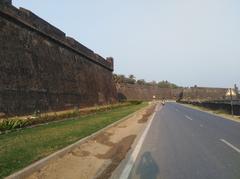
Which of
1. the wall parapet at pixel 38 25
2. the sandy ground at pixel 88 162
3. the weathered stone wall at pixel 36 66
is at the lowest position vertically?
the sandy ground at pixel 88 162

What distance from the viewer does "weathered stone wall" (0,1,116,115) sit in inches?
769

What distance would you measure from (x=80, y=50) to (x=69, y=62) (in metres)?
4.99

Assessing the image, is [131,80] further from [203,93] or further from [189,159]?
[189,159]

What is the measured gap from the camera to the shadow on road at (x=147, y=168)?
7.20m

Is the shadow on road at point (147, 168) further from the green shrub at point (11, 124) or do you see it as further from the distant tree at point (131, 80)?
the distant tree at point (131, 80)

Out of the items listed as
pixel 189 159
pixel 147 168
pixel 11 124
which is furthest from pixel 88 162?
pixel 11 124

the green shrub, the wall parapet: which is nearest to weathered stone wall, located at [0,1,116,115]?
the wall parapet

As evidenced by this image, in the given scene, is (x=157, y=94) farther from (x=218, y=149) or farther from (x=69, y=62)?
(x=218, y=149)

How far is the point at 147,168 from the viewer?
792 centimetres

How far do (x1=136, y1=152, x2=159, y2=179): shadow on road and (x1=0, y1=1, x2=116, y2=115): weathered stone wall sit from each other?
11462 mm

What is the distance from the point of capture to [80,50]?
1516 inches

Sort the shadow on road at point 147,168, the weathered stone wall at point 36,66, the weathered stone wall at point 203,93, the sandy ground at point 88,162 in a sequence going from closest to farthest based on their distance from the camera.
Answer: the shadow on road at point 147,168, the sandy ground at point 88,162, the weathered stone wall at point 36,66, the weathered stone wall at point 203,93

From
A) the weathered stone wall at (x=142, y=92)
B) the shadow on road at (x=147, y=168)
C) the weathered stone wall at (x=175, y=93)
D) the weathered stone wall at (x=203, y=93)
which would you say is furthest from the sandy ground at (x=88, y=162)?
the weathered stone wall at (x=203, y=93)

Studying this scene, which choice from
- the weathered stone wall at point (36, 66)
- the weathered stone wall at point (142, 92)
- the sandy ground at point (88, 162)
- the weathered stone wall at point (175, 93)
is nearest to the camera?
the sandy ground at point (88, 162)
